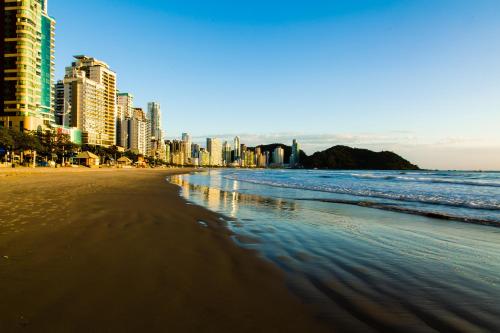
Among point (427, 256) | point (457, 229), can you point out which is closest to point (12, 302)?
point (427, 256)

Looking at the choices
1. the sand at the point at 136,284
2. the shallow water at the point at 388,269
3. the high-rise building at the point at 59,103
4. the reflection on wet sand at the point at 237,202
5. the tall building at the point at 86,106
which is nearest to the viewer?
the sand at the point at 136,284

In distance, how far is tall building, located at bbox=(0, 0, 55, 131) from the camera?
11050 centimetres

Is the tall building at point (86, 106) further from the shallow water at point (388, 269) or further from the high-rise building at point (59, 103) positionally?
the shallow water at point (388, 269)

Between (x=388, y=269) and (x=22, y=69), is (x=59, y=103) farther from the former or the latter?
(x=388, y=269)

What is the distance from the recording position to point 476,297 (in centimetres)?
439

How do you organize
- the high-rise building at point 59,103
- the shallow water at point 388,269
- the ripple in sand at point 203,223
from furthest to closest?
the high-rise building at point 59,103 → the ripple in sand at point 203,223 → the shallow water at point 388,269

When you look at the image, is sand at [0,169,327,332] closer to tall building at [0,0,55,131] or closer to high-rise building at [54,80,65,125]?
tall building at [0,0,55,131]

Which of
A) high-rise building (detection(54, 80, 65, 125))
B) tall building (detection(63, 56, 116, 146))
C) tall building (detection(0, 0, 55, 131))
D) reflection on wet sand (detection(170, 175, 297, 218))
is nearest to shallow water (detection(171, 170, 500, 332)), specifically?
reflection on wet sand (detection(170, 175, 297, 218))

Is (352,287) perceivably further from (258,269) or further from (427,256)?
(427,256)

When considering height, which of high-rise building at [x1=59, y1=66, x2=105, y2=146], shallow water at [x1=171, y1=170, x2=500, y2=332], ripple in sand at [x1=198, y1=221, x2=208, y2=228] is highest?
high-rise building at [x1=59, y1=66, x2=105, y2=146]

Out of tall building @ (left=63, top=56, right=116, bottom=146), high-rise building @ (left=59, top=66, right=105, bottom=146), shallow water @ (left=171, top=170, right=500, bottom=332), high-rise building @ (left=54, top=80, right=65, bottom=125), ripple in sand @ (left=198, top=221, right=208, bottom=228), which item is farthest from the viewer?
high-rise building @ (left=54, top=80, right=65, bottom=125)

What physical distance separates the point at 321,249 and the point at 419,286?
7.86 feet

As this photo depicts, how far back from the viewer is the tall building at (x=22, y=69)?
11050 cm

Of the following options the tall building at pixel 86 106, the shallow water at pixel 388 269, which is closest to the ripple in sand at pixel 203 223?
the shallow water at pixel 388 269
